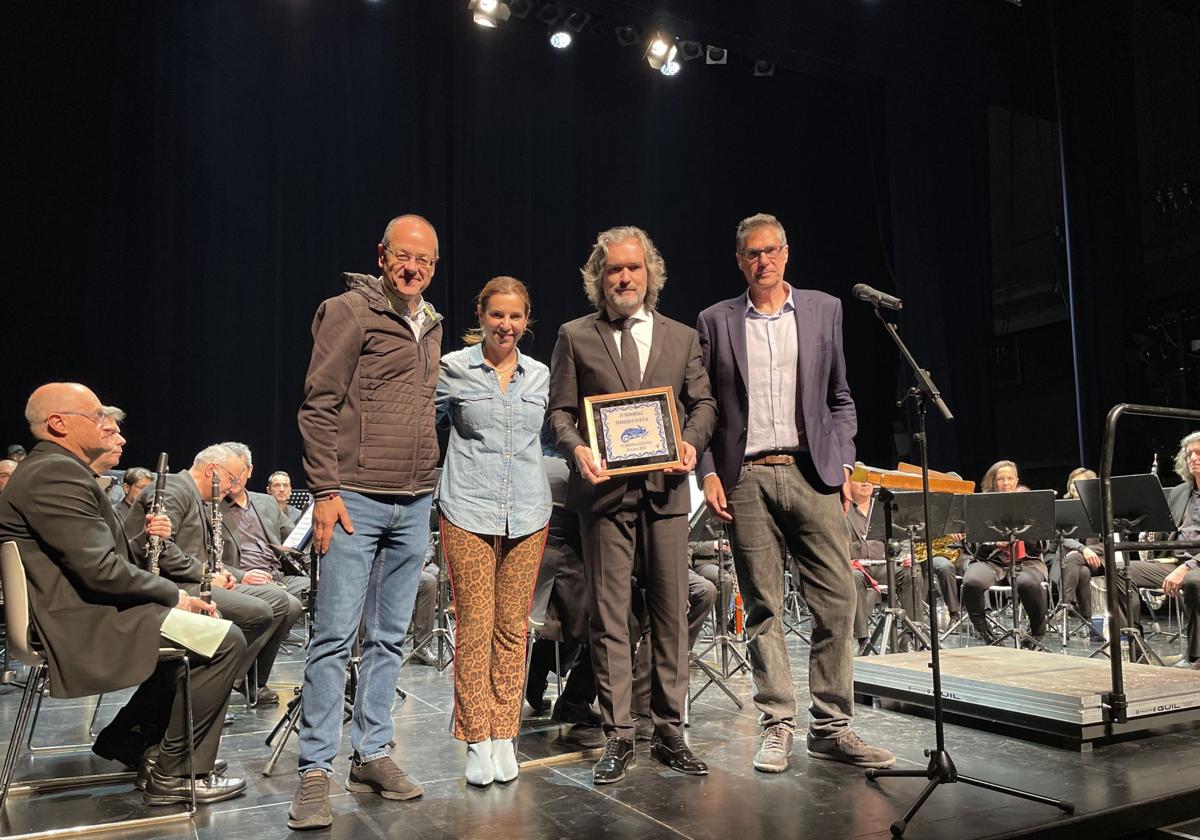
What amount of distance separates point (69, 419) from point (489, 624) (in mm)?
1401

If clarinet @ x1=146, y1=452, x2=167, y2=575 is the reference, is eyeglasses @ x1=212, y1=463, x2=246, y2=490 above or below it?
above

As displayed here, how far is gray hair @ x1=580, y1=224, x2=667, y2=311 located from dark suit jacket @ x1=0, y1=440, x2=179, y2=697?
5.39ft

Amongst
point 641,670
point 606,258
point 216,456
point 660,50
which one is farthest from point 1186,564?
point 660,50

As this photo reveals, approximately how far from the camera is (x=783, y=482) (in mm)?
3066

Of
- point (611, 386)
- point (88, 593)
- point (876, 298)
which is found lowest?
point (88, 593)

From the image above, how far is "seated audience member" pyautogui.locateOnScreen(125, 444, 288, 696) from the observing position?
149 inches

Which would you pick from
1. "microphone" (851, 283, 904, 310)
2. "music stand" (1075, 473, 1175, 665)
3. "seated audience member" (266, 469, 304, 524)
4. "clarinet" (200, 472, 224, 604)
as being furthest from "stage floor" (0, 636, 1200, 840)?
"seated audience member" (266, 469, 304, 524)

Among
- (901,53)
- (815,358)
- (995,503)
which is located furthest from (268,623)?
(901,53)

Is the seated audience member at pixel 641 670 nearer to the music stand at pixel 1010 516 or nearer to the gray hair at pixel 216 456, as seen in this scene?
the gray hair at pixel 216 456

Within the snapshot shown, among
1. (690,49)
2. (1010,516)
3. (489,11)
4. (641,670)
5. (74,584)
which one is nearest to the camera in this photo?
(74,584)

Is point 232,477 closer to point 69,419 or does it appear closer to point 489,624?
point 69,419

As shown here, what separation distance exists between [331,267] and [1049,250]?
24.9 feet

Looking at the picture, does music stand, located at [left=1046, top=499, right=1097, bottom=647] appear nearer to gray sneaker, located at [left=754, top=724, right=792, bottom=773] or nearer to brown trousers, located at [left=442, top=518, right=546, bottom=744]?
gray sneaker, located at [left=754, top=724, right=792, bottom=773]

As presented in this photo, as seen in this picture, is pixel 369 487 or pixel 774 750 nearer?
pixel 369 487
